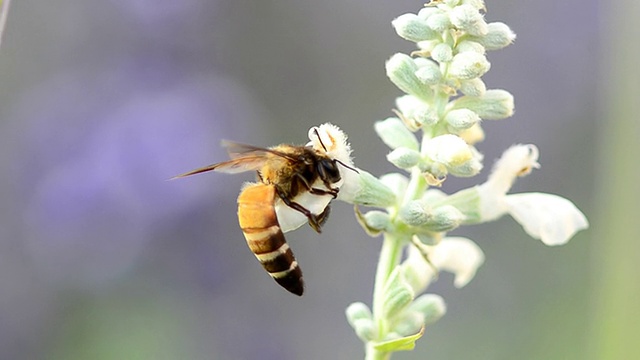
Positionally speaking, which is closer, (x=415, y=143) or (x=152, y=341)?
(x=415, y=143)

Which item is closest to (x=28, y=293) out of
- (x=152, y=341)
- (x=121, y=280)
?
(x=121, y=280)

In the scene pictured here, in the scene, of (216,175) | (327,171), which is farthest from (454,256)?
(216,175)

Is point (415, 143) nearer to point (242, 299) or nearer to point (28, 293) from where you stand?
point (242, 299)

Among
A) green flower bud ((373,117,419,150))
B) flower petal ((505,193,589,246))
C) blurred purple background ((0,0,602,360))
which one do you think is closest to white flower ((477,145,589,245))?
flower petal ((505,193,589,246))

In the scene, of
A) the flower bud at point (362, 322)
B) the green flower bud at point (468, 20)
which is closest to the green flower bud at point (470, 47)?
the green flower bud at point (468, 20)

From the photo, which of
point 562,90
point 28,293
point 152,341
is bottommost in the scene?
point 152,341

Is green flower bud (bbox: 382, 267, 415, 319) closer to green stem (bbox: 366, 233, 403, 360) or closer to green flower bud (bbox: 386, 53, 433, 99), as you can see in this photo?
green stem (bbox: 366, 233, 403, 360)
